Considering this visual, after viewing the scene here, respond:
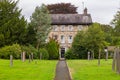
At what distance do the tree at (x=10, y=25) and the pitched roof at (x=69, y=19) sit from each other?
25085 millimetres

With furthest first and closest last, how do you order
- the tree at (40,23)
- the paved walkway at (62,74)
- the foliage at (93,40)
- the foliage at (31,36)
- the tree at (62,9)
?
the tree at (62,9) < the tree at (40,23) < the foliage at (31,36) < the foliage at (93,40) < the paved walkway at (62,74)

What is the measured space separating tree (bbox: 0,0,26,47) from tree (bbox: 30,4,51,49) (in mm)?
6106

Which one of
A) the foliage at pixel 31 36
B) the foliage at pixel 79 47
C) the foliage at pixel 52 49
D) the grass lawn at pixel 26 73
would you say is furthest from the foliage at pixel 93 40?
the grass lawn at pixel 26 73

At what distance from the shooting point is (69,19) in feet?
368

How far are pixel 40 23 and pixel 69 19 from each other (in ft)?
63.2

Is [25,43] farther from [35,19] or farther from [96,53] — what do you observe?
[96,53]

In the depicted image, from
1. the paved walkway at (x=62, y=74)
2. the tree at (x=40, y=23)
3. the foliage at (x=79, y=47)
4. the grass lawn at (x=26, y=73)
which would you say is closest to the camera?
the paved walkway at (x=62, y=74)

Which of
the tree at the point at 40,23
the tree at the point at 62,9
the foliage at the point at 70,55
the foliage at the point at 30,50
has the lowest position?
the foliage at the point at 70,55

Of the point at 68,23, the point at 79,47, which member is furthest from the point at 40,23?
the point at 68,23

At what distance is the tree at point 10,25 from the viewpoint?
276 feet

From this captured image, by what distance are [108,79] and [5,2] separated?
203ft

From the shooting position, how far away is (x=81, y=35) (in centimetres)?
9294

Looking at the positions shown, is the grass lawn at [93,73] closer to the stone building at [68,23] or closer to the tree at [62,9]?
the stone building at [68,23]

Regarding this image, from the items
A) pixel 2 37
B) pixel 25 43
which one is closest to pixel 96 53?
pixel 25 43
